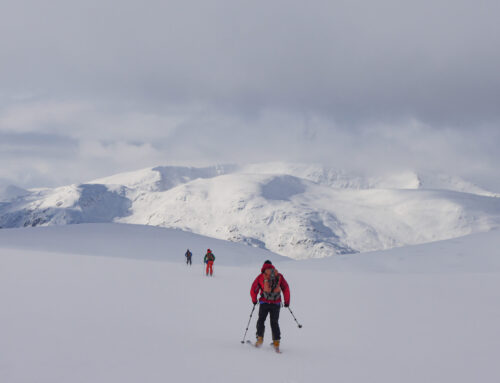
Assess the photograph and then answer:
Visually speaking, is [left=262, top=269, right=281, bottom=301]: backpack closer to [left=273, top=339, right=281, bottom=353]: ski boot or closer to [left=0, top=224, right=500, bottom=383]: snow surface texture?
[left=273, top=339, right=281, bottom=353]: ski boot

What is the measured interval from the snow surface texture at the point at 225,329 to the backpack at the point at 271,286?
1112 mm

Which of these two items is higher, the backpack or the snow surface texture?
the backpack

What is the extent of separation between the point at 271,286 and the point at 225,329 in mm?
2697

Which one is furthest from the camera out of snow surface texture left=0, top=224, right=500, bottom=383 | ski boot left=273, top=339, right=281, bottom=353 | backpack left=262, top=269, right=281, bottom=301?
backpack left=262, top=269, right=281, bottom=301

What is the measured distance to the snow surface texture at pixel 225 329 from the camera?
722 cm

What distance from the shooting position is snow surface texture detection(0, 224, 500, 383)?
23.7 feet

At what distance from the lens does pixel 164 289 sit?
1828 centimetres

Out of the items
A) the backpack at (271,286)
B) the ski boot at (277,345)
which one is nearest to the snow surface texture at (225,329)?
the ski boot at (277,345)

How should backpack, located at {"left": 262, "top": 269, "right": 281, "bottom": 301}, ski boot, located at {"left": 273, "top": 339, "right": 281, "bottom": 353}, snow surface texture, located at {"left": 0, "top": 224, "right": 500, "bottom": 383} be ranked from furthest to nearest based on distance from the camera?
backpack, located at {"left": 262, "top": 269, "right": 281, "bottom": 301} < ski boot, located at {"left": 273, "top": 339, "right": 281, "bottom": 353} < snow surface texture, located at {"left": 0, "top": 224, "right": 500, "bottom": 383}

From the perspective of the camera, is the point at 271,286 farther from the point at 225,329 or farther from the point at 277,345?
the point at 225,329

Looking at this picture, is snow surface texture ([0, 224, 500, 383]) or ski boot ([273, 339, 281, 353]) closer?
snow surface texture ([0, 224, 500, 383])

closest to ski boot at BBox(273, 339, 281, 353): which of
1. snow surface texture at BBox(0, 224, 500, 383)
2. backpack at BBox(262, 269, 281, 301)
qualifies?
snow surface texture at BBox(0, 224, 500, 383)

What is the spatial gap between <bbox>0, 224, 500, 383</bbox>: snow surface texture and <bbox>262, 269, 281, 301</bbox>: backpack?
111 centimetres

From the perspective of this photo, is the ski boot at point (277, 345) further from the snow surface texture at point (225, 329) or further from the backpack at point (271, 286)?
the backpack at point (271, 286)
